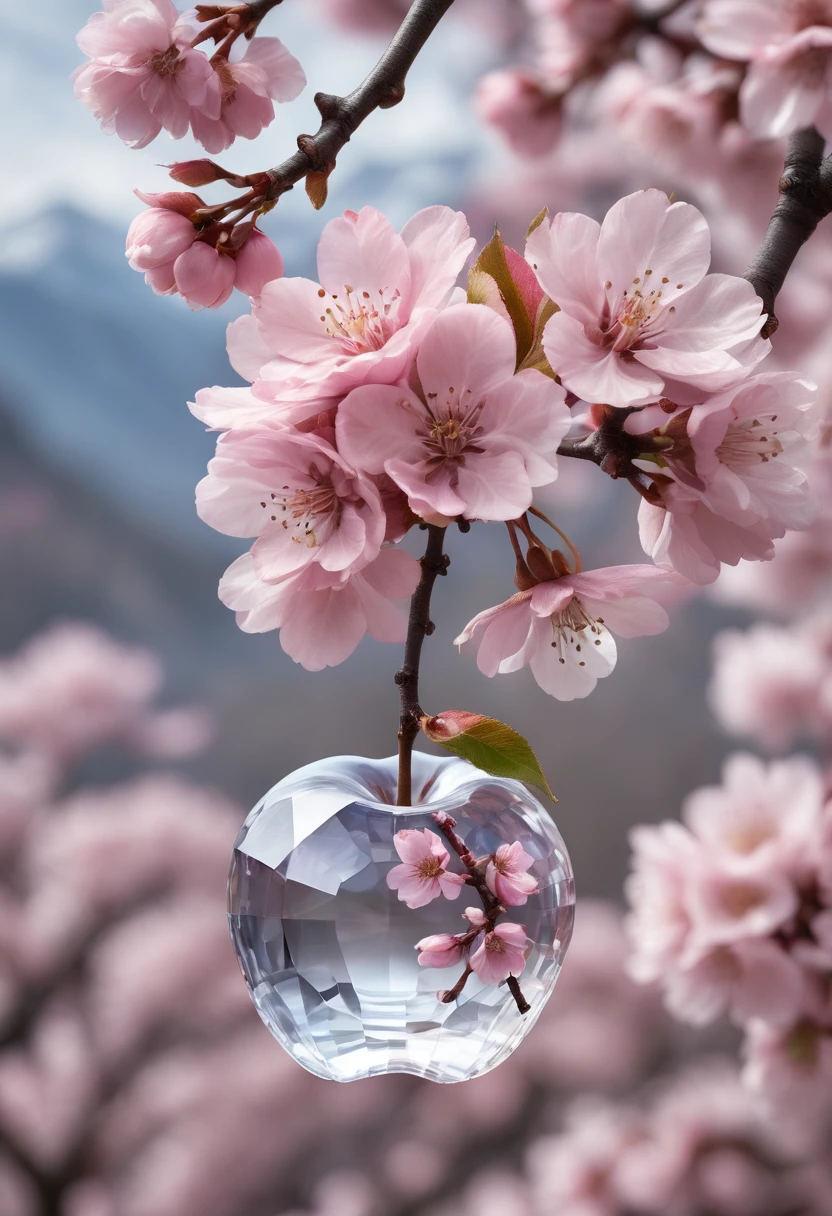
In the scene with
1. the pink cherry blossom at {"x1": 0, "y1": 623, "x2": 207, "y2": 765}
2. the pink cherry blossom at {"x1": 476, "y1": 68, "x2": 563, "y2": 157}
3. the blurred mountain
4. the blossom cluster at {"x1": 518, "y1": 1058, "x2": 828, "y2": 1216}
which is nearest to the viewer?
the pink cherry blossom at {"x1": 476, "y1": 68, "x2": 563, "y2": 157}

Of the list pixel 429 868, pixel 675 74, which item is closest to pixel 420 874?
pixel 429 868

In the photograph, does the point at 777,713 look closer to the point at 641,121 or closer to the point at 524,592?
the point at 641,121

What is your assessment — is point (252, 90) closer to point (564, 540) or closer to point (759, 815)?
point (564, 540)

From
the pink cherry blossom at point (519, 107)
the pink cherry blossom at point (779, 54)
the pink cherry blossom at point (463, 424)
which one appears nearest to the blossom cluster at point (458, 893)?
the pink cherry blossom at point (463, 424)

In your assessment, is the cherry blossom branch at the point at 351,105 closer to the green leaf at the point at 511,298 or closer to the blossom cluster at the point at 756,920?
the green leaf at the point at 511,298

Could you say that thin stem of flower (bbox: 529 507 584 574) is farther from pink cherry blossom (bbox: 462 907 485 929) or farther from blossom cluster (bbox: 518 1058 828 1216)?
blossom cluster (bbox: 518 1058 828 1216)

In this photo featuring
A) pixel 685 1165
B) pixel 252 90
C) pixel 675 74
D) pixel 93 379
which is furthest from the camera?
pixel 93 379

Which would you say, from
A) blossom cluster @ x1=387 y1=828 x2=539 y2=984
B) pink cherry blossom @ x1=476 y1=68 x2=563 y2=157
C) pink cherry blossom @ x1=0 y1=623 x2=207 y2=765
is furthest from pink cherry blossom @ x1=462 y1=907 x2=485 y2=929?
pink cherry blossom @ x1=0 y1=623 x2=207 y2=765
